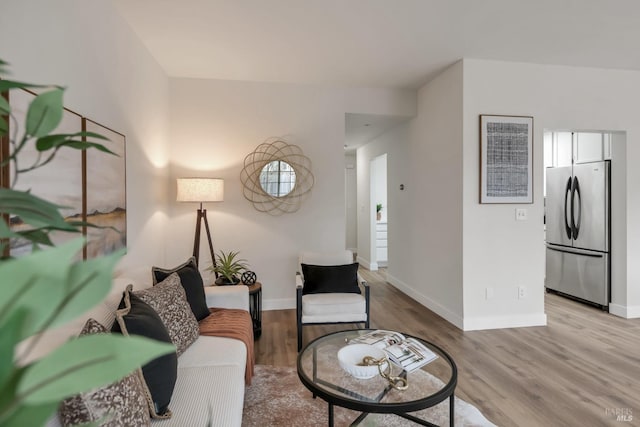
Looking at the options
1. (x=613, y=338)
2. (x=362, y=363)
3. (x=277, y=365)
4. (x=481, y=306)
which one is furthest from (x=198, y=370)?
(x=613, y=338)

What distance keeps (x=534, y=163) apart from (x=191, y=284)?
332 centimetres

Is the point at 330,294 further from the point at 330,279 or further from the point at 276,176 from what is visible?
the point at 276,176

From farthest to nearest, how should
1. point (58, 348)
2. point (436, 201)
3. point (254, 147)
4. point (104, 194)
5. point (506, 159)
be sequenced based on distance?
A: point (254, 147) → point (436, 201) → point (506, 159) → point (104, 194) → point (58, 348)

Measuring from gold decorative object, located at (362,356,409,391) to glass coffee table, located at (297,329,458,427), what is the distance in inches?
0.8

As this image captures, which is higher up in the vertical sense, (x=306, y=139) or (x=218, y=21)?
(x=218, y=21)

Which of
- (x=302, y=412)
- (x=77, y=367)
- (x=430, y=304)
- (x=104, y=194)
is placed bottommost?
(x=302, y=412)

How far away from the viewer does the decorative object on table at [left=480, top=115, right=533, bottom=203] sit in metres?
3.33

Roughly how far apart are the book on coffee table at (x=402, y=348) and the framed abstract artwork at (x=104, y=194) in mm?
1595

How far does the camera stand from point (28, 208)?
0.46 meters

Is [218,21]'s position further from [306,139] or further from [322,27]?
[306,139]

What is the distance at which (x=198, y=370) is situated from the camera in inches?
66.6

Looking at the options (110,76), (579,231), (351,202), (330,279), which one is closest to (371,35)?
(110,76)

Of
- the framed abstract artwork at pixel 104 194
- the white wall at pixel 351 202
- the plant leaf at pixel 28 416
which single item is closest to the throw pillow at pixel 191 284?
the framed abstract artwork at pixel 104 194

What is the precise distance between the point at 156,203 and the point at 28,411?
11.4 feet
